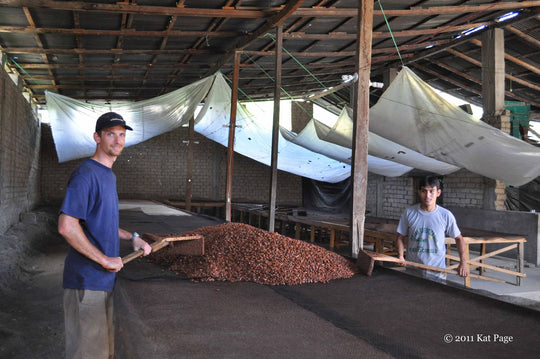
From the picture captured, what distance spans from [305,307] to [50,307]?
9.68ft

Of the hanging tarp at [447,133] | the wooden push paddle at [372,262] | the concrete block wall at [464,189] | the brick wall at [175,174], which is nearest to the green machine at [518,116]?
the concrete block wall at [464,189]

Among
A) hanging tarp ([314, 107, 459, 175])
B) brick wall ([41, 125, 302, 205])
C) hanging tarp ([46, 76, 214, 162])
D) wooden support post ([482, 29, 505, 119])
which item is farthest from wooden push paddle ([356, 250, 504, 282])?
brick wall ([41, 125, 302, 205])

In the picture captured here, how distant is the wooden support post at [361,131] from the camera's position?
3977 millimetres

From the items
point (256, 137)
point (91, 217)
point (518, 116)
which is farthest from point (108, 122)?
point (518, 116)

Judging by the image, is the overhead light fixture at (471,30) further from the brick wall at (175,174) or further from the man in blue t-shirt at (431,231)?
the brick wall at (175,174)

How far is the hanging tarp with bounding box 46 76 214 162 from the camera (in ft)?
23.4

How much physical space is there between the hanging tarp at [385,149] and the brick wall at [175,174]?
6281 mm

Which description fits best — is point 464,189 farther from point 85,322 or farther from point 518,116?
point 85,322

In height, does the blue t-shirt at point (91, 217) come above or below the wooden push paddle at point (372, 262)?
above

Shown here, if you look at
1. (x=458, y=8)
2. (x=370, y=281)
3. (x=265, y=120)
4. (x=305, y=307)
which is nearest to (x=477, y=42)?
(x=458, y=8)

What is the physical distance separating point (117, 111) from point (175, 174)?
615cm

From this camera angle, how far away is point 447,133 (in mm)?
5707

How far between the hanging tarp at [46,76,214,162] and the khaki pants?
5.95 m

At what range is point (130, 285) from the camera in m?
2.68
